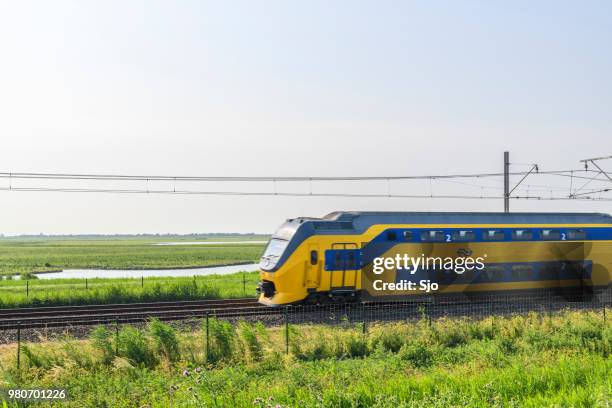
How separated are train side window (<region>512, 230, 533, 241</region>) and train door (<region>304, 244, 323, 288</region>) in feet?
33.3

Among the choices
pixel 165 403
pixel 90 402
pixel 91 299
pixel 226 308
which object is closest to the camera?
pixel 165 403

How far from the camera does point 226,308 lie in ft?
89.9

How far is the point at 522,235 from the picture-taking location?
29.4m

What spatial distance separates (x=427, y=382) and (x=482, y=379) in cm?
127

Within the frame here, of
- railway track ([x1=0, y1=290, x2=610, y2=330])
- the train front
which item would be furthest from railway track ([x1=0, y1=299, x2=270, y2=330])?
the train front

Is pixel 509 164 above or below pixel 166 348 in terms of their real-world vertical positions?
above

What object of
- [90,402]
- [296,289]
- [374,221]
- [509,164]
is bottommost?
[90,402]

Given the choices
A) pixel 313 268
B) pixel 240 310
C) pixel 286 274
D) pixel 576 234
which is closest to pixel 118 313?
pixel 240 310

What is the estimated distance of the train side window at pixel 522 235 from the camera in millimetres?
29250

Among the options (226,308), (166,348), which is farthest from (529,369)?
(226,308)

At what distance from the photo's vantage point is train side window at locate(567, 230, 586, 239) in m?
30.6

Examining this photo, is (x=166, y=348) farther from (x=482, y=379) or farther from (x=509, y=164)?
(x=509, y=164)

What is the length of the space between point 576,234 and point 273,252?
51.6ft

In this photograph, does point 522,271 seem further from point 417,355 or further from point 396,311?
point 417,355
